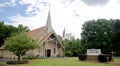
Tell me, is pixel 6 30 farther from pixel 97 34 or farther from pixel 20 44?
pixel 20 44

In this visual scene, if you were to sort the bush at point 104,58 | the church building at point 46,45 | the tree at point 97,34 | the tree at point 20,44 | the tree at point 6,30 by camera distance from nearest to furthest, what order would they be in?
the bush at point 104,58
the tree at point 20,44
the church building at point 46,45
the tree at point 97,34
the tree at point 6,30

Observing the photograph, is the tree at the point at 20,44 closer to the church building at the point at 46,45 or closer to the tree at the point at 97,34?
the church building at the point at 46,45

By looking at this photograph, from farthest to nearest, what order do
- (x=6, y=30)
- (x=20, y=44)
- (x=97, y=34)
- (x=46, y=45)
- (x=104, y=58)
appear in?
(x=6, y=30), (x=97, y=34), (x=46, y=45), (x=20, y=44), (x=104, y=58)

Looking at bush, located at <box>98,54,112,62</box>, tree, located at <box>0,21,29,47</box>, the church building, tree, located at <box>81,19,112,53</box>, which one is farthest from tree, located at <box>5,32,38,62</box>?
tree, located at <box>81,19,112,53</box>

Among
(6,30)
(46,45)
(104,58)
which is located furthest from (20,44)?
(6,30)

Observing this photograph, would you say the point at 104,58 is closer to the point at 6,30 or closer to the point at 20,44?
the point at 20,44

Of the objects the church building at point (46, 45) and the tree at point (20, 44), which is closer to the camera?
the tree at point (20, 44)

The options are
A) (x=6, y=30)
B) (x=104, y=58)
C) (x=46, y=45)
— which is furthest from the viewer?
(x=6, y=30)

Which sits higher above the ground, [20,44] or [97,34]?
[97,34]

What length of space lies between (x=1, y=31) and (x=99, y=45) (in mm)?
29007

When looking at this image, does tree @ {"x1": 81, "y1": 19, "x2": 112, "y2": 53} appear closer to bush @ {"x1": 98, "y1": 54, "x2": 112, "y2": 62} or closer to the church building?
the church building

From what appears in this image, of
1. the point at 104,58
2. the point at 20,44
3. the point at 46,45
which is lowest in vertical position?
the point at 104,58

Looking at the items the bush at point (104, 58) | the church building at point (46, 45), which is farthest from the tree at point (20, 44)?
the church building at point (46, 45)

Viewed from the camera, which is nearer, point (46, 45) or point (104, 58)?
point (104, 58)
